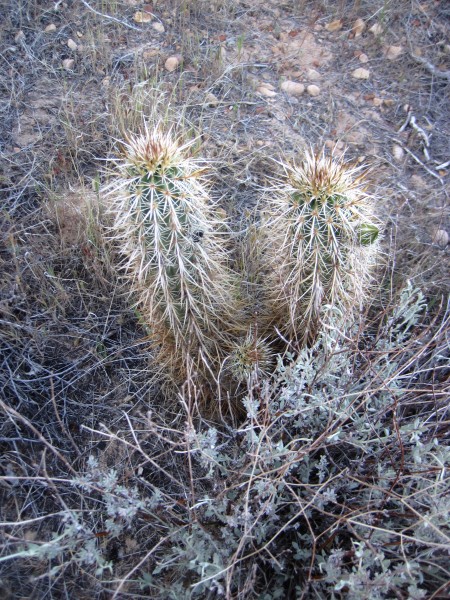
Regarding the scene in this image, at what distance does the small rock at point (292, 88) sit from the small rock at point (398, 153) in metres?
0.76

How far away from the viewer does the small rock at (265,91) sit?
375 centimetres

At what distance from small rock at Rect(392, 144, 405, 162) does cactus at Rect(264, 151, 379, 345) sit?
152 centimetres

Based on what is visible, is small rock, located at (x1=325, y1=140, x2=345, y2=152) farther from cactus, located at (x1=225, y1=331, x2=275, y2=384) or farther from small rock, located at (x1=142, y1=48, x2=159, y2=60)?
cactus, located at (x1=225, y1=331, x2=275, y2=384)

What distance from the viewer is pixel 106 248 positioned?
2982 millimetres

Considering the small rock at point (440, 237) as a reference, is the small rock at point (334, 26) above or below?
above

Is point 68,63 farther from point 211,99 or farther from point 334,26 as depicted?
point 334,26

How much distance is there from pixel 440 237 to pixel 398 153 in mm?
734

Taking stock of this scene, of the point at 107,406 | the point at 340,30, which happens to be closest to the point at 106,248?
the point at 107,406

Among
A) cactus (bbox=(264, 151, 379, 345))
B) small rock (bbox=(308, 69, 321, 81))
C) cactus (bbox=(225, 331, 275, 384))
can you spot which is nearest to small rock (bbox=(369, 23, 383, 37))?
small rock (bbox=(308, 69, 321, 81))

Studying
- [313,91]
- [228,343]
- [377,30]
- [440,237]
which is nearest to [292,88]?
[313,91]

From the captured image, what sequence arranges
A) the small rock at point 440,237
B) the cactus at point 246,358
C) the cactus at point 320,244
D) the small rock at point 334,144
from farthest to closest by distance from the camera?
the small rock at point 334,144
the small rock at point 440,237
the cactus at point 246,358
the cactus at point 320,244

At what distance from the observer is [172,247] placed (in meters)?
2.05

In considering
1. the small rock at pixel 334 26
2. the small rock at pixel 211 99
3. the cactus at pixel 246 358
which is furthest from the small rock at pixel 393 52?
the cactus at pixel 246 358

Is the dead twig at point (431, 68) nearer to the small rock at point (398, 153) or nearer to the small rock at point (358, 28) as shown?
the small rock at point (358, 28)
